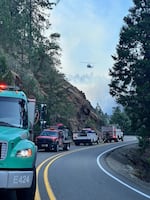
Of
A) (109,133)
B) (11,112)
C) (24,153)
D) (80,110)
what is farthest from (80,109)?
(24,153)

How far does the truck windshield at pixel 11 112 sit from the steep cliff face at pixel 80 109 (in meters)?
70.7

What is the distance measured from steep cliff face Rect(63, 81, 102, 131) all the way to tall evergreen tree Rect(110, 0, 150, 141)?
29822 millimetres

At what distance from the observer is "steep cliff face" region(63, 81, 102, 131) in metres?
86.4

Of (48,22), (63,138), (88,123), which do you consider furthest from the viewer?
(88,123)

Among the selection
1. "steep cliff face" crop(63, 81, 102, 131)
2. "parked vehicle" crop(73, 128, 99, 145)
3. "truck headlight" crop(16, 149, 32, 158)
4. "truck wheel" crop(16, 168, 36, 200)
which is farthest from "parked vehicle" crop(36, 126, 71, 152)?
"steep cliff face" crop(63, 81, 102, 131)

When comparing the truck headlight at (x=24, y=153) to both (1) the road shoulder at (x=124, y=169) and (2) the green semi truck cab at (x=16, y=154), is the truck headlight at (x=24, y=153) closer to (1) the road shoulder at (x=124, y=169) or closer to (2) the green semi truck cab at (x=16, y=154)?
(2) the green semi truck cab at (x=16, y=154)

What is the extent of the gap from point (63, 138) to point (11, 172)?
3335cm

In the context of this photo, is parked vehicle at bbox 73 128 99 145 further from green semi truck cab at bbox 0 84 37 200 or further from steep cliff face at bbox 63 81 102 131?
green semi truck cab at bbox 0 84 37 200

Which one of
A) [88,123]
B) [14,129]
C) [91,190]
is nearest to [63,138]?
[91,190]

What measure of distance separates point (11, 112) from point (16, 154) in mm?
1770

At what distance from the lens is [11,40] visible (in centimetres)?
6544

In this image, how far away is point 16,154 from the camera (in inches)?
385

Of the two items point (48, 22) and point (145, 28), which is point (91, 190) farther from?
point (48, 22)

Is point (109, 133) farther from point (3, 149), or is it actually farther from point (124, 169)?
point (3, 149)
